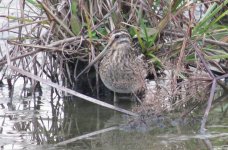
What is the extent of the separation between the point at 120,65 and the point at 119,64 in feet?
0.06

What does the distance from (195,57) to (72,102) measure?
1.36m

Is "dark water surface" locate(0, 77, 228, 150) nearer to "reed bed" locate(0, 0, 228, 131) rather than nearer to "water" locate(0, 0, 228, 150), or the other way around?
"water" locate(0, 0, 228, 150)

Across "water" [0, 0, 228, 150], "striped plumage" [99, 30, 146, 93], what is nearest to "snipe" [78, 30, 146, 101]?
"striped plumage" [99, 30, 146, 93]

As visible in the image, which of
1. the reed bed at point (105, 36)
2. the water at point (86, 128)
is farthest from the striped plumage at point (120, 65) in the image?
the water at point (86, 128)

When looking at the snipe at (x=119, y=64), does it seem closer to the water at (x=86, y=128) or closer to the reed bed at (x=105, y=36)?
the reed bed at (x=105, y=36)

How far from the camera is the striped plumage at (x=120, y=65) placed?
6.58 m

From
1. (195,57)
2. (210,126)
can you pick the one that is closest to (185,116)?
(210,126)

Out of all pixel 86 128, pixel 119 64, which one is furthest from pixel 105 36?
pixel 86 128

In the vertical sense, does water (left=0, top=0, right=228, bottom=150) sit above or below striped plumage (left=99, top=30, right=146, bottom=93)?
below

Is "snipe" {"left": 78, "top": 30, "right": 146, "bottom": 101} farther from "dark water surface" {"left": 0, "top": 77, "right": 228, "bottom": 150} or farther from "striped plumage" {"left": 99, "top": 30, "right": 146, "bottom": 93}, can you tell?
"dark water surface" {"left": 0, "top": 77, "right": 228, "bottom": 150}

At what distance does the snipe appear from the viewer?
21.6ft

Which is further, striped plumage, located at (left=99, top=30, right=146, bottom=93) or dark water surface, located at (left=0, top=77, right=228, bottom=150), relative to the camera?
striped plumage, located at (left=99, top=30, right=146, bottom=93)

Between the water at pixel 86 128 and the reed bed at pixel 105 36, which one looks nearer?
the water at pixel 86 128

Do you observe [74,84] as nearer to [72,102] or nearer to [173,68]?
[72,102]
